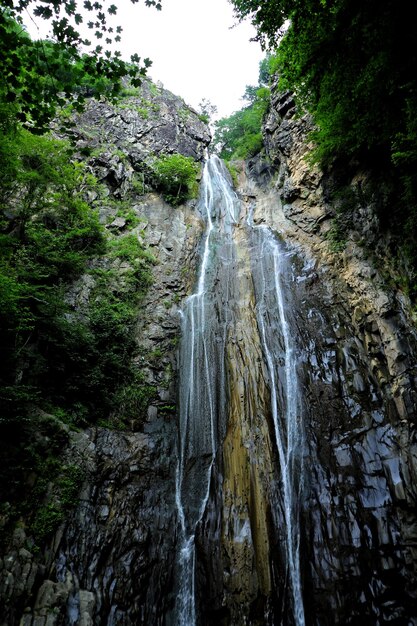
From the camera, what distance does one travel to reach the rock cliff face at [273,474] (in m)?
5.75

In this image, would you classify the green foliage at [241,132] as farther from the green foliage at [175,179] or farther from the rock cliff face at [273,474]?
the rock cliff face at [273,474]

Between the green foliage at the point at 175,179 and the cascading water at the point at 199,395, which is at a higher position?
the green foliage at the point at 175,179

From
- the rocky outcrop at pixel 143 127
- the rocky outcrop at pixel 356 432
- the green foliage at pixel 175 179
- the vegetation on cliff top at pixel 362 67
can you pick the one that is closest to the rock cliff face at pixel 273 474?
the rocky outcrop at pixel 356 432

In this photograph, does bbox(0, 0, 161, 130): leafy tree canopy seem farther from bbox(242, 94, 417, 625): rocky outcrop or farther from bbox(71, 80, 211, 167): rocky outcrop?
bbox(71, 80, 211, 167): rocky outcrop

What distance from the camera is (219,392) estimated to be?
9.01m

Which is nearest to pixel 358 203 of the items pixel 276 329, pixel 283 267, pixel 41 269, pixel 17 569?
pixel 283 267

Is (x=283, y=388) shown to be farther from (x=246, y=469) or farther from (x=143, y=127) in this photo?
(x=143, y=127)

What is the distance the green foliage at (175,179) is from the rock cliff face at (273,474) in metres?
7.26

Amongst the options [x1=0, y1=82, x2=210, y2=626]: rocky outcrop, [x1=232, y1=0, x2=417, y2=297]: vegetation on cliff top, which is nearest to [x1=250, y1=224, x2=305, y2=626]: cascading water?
[x1=0, y1=82, x2=210, y2=626]: rocky outcrop

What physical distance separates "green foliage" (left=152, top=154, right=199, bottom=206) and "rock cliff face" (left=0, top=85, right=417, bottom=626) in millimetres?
7264

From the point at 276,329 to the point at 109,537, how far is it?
21.0 feet

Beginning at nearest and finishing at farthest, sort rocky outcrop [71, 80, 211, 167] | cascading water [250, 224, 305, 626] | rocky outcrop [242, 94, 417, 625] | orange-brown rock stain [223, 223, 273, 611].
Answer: rocky outcrop [242, 94, 417, 625] < orange-brown rock stain [223, 223, 273, 611] < cascading water [250, 224, 305, 626] < rocky outcrop [71, 80, 211, 167]

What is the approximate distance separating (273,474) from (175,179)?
14461 mm

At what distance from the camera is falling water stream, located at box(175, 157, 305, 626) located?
6613 millimetres
